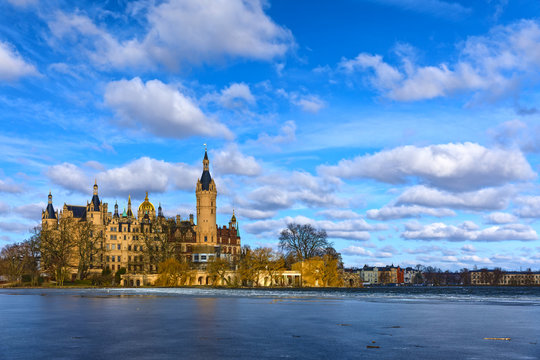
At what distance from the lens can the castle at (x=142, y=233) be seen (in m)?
160

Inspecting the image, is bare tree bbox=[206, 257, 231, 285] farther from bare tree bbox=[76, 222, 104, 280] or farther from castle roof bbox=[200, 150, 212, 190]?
castle roof bbox=[200, 150, 212, 190]

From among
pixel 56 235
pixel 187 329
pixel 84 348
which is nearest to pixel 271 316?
pixel 187 329

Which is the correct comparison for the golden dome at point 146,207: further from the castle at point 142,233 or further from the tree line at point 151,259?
the tree line at point 151,259

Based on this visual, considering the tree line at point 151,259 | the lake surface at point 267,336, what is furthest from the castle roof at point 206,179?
the lake surface at point 267,336

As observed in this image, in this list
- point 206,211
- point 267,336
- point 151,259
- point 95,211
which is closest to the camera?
point 267,336

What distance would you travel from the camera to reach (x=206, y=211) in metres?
176

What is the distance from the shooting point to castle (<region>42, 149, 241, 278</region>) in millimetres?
160375

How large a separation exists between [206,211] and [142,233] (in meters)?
20.7

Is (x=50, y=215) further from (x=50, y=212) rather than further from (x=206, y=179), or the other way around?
(x=206, y=179)

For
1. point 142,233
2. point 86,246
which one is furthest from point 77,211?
point 86,246

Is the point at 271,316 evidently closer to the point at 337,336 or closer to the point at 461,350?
the point at 337,336

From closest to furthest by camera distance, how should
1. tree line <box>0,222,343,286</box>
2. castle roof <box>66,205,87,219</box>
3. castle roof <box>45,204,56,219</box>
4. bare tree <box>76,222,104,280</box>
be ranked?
tree line <box>0,222,343,286</box> → bare tree <box>76,222,104,280</box> → castle roof <box>66,205,87,219</box> → castle roof <box>45,204,56,219</box>

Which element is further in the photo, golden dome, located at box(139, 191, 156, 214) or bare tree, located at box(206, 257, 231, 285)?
Result: golden dome, located at box(139, 191, 156, 214)

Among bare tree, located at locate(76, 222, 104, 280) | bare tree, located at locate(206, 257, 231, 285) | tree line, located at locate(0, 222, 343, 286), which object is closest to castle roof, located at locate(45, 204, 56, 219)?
tree line, located at locate(0, 222, 343, 286)
